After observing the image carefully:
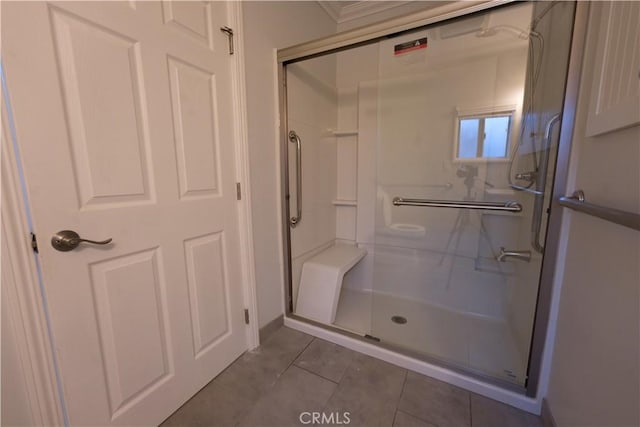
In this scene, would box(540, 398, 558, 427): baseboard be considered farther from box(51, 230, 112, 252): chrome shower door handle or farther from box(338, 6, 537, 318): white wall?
box(51, 230, 112, 252): chrome shower door handle

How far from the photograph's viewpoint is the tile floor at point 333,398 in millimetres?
1182

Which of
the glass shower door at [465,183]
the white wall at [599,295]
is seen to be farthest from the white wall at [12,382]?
the white wall at [599,295]

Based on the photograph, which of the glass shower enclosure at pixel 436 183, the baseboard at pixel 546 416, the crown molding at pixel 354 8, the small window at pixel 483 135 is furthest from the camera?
the crown molding at pixel 354 8

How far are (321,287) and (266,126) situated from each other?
1227 millimetres

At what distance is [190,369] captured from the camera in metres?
1.29

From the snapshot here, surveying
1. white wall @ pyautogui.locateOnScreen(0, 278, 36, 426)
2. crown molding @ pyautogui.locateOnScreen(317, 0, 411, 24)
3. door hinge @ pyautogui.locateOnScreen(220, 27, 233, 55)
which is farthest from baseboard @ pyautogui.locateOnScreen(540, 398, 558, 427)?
crown molding @ pyautogui.locateOnScreen(317, 0, 411, 24)

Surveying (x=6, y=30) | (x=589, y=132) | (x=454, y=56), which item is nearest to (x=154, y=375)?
(x=6, y=30)

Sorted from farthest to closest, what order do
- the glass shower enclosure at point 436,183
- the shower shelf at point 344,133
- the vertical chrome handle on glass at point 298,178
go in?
1. the shower shelf at point 344,133
2. the vertical chrome handle on glass at point 298,178
3. the glass shower enclosure at point 436,183

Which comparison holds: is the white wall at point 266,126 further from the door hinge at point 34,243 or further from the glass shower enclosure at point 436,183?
the door hinge at point 34,243

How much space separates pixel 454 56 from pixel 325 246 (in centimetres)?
180

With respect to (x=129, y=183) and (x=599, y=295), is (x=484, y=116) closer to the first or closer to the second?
(x=599, y=295)

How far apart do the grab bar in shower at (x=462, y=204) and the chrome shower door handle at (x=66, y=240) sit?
1842 millimetres

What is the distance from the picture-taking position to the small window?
5.61 feet

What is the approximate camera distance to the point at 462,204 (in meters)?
1.80
